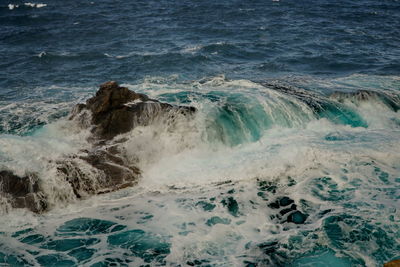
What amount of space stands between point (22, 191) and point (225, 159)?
5179 millimetres

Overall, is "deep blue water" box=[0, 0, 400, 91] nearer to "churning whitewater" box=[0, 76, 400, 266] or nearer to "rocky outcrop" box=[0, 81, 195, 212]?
"churning whitewater" box=[0, 76, 400, 266]

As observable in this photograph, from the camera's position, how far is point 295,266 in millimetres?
7855

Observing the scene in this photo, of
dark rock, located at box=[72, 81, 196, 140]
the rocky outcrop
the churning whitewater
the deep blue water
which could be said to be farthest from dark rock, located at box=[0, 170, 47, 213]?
the deep blue water

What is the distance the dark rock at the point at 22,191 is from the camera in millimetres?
9352

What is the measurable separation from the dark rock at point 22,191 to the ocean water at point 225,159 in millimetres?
178

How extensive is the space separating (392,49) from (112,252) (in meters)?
20.1

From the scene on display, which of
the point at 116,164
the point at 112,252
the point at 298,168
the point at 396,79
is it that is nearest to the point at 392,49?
the point at 396,79

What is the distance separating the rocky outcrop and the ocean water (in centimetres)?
23

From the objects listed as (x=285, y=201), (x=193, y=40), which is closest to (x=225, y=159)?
(x=285, y=201)

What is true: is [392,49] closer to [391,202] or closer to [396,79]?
[396,79]

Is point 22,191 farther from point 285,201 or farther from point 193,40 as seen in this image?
point 193,40

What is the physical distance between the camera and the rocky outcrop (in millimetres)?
9539

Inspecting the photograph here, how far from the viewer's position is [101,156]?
10.7m

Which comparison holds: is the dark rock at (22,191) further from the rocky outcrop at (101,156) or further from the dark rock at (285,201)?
the dark rock at (285,201)
